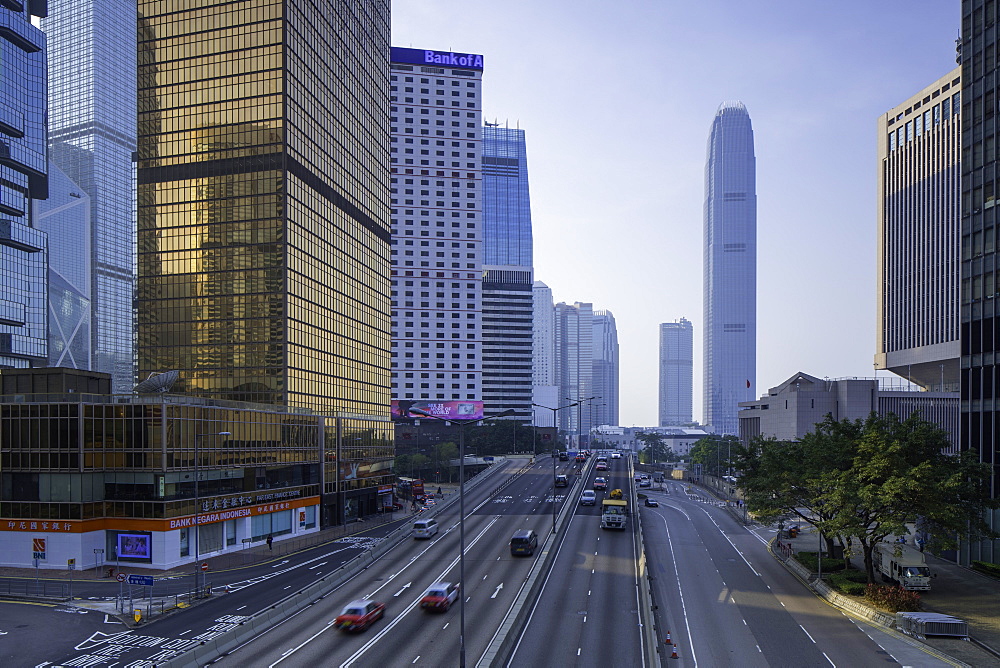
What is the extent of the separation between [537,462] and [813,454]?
85.8 meters

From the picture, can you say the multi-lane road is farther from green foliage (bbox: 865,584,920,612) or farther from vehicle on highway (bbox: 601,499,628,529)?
green foliage (bbox: 865,584,920,612)

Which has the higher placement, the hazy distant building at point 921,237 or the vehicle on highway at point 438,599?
the hazy distant building at point 921,237

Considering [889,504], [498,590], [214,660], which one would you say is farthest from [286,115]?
[889,504]

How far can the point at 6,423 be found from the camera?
6412 cm

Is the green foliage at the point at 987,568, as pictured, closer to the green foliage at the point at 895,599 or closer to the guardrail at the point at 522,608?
the green foliage at the point at 895,599

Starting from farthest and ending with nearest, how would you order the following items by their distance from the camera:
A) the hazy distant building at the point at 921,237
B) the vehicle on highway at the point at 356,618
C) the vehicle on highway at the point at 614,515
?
1. the hazy distant building at the point at 921,237
2. the vehicle on highway at the point at 614,515
3. the vehicle on highway at the point at 356,618

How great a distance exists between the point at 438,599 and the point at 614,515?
3308 cm

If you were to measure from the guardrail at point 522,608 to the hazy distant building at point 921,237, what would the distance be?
Result: 9809 centimetres

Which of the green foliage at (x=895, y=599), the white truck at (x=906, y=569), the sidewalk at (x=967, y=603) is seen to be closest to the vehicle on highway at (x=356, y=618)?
the sidewalk at (x=967, y=603)

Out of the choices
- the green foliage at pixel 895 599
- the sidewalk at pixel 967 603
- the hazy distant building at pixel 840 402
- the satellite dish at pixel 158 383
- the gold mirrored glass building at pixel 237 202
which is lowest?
the sidewalk at pixel 967 603

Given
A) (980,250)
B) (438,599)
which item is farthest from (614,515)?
(980,250)

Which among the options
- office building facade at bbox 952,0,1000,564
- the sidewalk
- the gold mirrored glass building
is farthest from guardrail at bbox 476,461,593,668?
the gold mirrored glass building

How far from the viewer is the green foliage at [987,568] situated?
190ft

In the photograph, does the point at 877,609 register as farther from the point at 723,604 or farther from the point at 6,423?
the point at 6,423
